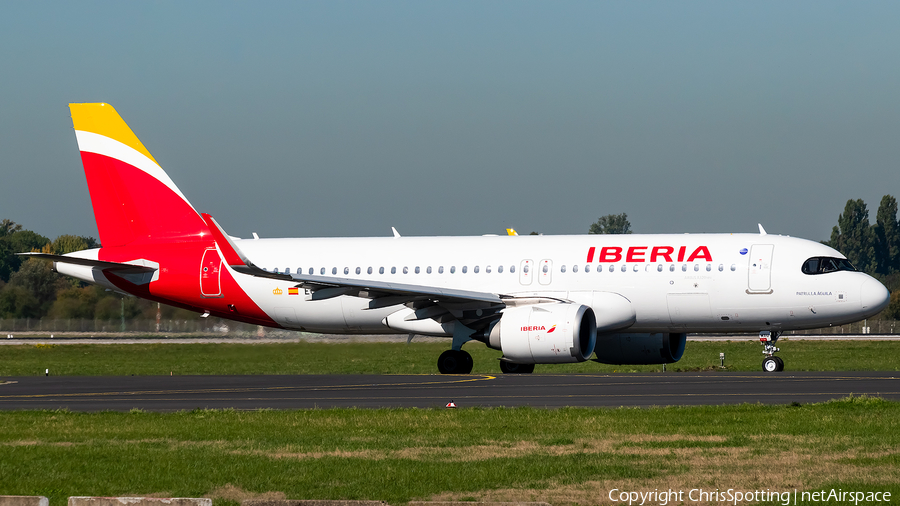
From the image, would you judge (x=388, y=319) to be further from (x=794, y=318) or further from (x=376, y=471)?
(x=376, y=471)

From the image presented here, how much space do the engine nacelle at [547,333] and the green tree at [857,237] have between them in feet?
396

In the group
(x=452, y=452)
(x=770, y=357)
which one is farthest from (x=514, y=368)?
(x=452, y=452)

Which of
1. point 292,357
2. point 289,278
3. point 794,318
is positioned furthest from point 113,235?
point 794,318

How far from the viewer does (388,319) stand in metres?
30.9

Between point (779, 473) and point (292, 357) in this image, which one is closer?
point (779, 473)

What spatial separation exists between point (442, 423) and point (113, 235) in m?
20.3

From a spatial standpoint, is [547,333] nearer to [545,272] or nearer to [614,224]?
→ [545,272]

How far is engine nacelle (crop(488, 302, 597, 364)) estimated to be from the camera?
88.0ft

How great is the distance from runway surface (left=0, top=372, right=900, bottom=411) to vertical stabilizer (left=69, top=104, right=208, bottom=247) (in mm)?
5592

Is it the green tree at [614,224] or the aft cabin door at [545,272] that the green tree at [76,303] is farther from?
the green tree at [614,224]

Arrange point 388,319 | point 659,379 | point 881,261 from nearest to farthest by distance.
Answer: point 659,379 < point 388,319 < point 881,261

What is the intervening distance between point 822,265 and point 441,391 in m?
11.6

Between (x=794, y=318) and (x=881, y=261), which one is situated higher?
(x=881, y=261)

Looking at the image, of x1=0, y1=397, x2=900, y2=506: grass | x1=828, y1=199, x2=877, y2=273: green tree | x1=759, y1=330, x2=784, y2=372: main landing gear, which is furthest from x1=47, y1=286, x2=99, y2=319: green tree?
x1=828, y1=199, x2=877, y2=273: green tree
